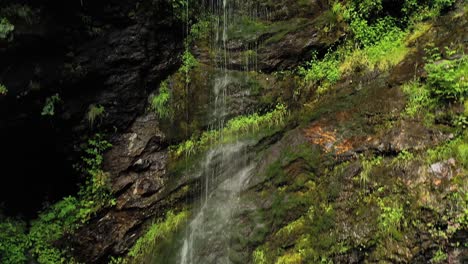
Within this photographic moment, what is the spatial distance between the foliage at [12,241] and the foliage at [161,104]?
3364mm

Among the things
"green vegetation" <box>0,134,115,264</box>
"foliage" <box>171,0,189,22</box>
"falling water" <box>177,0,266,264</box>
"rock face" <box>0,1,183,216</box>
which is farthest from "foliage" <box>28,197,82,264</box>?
"foliage" <box>171,0,189,22</box>

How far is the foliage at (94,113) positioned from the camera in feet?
24.9

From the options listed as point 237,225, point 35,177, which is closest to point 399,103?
point 237,225

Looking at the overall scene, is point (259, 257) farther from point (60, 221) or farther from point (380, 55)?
point (380, 55)

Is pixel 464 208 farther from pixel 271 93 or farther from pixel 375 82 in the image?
pixel 271 93

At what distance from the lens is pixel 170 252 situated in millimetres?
6512

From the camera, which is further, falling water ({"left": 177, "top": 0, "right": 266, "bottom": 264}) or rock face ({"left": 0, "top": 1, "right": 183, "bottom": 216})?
rock face ({"left": 0, "top": 1, "right": 183, "bottom": 216})

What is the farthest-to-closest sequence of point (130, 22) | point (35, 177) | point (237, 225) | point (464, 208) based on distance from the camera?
point (130, 22), point (35, 177), point (237, 225), point (464, 208)

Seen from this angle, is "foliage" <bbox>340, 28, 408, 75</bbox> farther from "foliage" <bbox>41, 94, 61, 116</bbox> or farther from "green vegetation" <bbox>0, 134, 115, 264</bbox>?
"foliage" <bbox>41, 94, 61, 116</bbox>

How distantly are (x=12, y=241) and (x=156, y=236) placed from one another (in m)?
2.71

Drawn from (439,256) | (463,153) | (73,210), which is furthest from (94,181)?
(463,153)

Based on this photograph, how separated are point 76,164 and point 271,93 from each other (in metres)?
4.19

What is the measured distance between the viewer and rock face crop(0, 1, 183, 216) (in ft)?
22.0

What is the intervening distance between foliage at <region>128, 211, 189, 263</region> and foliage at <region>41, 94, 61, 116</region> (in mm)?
2823
